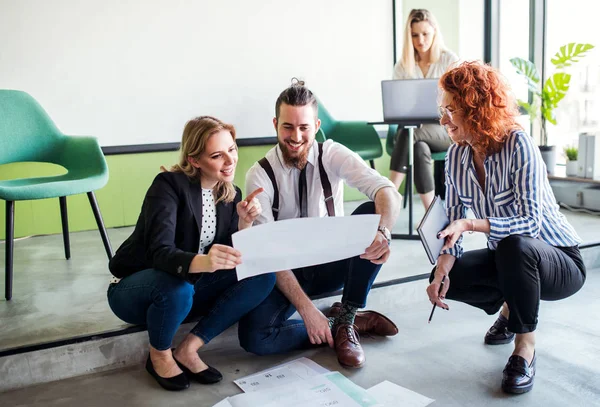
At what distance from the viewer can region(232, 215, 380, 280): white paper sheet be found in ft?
5.13

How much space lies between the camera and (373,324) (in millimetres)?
2252

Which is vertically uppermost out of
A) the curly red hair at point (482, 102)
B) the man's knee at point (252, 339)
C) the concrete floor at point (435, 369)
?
the curly red hair at point (482, 102)

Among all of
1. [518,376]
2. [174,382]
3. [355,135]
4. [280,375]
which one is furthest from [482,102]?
[355,135]

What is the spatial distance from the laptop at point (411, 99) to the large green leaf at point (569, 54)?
5.61ft

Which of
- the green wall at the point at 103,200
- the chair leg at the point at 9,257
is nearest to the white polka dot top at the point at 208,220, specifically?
the chair leg at the point at 9,257

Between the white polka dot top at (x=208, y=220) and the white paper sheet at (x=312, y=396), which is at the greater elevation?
the white polka dot top at (x=208, y=220)

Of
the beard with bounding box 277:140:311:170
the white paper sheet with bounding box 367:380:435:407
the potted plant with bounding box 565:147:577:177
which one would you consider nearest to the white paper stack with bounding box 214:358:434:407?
the white paper sheet with bounding box 367:380:435:407

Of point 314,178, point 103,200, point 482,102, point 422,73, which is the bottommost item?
point 103,200

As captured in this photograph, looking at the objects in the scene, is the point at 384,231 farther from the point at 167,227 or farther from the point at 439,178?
the point at 439,178

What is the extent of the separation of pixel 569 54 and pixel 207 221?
340cm

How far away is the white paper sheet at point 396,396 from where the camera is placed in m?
1.71

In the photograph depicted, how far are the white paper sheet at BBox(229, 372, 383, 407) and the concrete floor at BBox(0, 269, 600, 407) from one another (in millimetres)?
94

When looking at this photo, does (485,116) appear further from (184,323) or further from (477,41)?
(477,41)

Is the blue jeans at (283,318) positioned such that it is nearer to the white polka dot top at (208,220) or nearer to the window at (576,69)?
the white polka dot top at (208,220)
